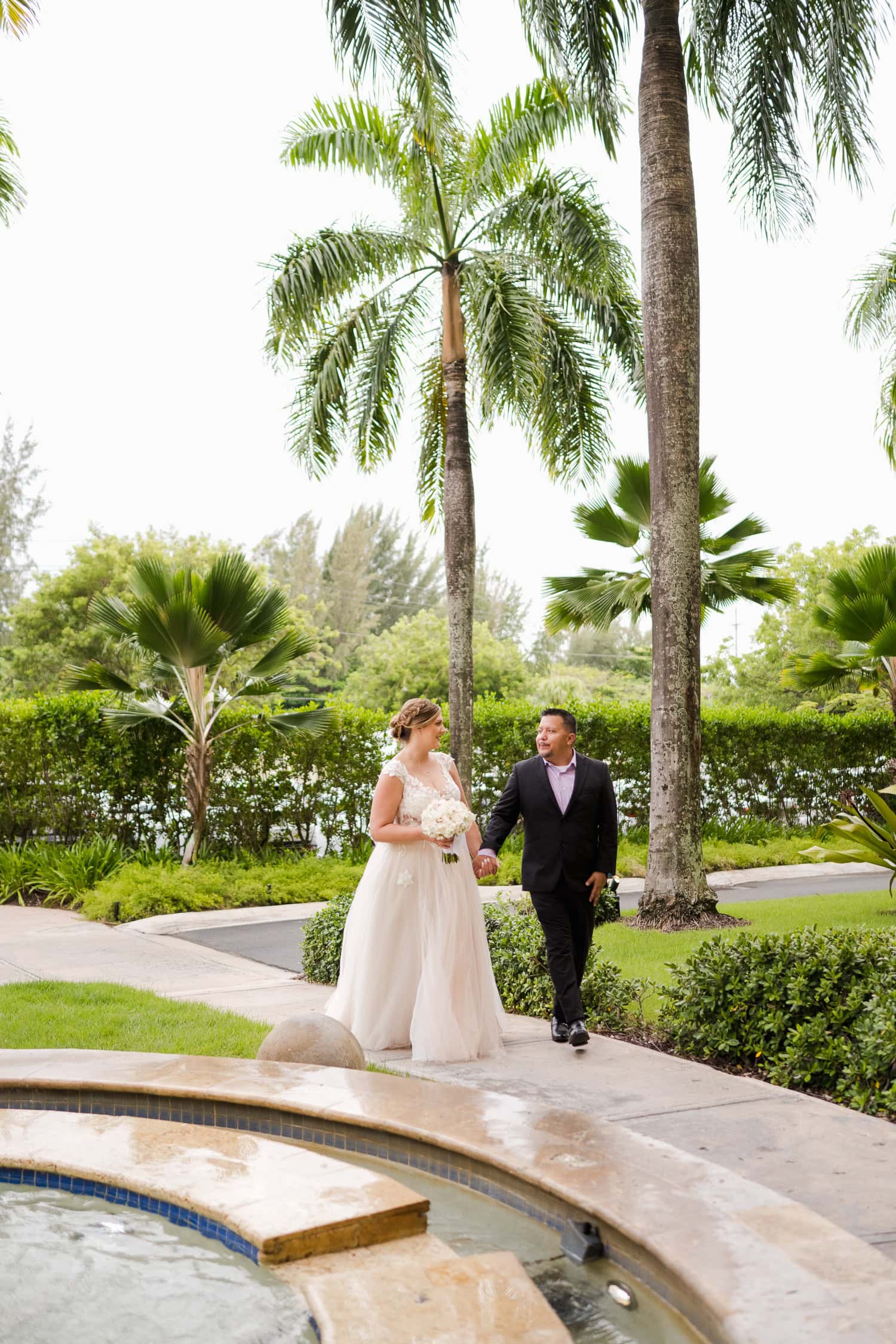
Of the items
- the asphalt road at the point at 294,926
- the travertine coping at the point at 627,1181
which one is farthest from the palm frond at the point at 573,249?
the travertine coping at the point at 627,1181

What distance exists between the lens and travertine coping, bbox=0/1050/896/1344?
276 centimetres

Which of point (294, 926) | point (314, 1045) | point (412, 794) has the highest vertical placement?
point (412, 794)

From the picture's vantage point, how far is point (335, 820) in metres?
15.7

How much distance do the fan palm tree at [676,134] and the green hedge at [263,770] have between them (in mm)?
5871

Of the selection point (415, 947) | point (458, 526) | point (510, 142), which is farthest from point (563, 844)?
point (510, 142)

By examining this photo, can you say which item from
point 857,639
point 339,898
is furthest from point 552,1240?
point 857,639

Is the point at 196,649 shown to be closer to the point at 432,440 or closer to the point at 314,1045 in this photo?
the point at 432,440

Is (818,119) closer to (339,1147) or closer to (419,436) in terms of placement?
(419,436)

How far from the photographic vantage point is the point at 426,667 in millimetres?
52062

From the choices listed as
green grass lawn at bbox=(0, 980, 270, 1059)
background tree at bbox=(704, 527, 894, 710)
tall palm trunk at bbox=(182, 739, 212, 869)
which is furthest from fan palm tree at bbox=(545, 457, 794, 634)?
background tree at bbox=(704, 527, 894, 710)

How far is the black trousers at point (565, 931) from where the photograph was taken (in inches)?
244

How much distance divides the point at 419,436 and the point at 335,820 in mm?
5684

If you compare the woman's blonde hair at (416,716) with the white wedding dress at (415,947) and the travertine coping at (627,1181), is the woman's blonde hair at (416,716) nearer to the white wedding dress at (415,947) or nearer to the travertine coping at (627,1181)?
the white wedding dress at (415,947)

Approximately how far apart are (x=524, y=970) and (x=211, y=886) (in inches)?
249
